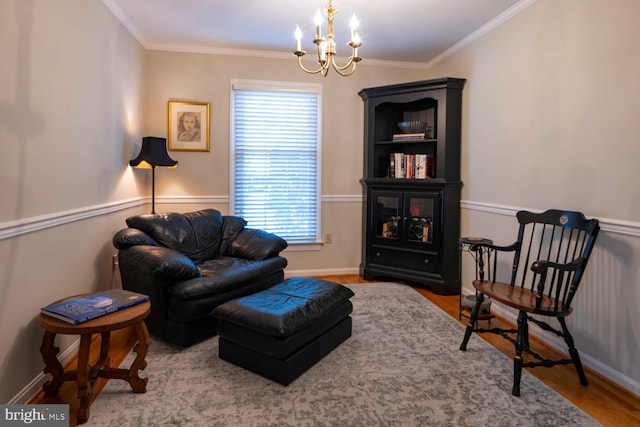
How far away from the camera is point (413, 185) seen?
3822mm

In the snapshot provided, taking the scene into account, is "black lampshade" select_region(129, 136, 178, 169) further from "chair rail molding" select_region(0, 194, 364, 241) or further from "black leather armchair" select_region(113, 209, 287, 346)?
"black leather armchair" select_region(113, 209, 287, 346)

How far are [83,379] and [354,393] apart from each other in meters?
→ 1.33

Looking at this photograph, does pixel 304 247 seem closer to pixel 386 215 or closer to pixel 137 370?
pixel 386 215

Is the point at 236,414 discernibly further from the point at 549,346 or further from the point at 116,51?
the point at 116,51

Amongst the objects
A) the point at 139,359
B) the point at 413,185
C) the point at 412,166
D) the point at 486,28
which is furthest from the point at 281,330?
the point at 486,28

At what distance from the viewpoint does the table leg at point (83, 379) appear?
1716mm

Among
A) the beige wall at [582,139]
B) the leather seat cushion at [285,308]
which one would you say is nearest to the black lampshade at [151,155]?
the leather seat cushion at [285,308]

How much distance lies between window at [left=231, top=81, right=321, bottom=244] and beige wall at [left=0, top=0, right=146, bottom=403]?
133cm

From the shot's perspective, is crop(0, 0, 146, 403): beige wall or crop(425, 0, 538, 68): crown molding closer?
crop(0, 0, 146, 403): beige wall

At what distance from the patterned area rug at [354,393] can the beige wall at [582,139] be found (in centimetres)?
65

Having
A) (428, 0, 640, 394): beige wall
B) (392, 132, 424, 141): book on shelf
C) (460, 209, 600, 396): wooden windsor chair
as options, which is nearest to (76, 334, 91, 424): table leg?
(460, 209, 600, 396): wooden windsor chair

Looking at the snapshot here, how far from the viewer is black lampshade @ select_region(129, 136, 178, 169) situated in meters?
3.25

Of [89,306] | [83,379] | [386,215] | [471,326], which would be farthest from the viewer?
[386,215]

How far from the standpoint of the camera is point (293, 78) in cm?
412
